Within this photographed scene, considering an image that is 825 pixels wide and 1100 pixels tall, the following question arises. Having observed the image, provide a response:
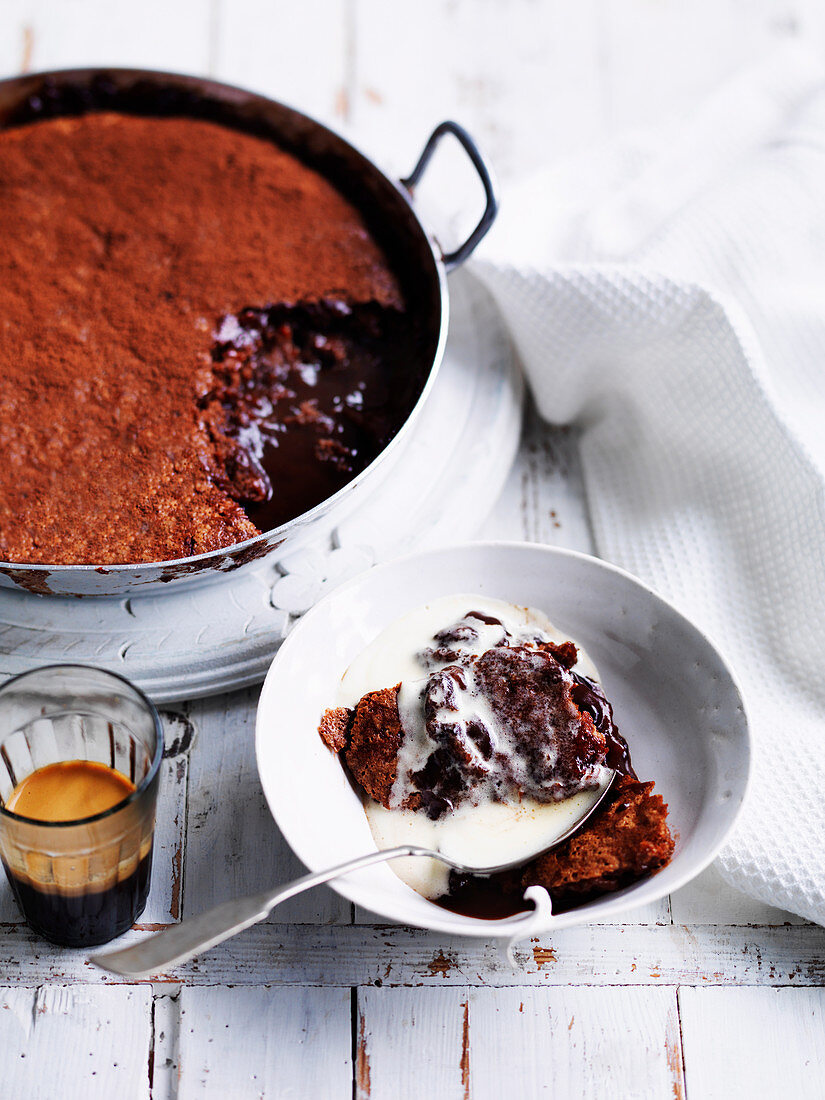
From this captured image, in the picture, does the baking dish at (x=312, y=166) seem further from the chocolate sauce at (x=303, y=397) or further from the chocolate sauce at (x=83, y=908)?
the chocolate sauce at (x=83, y=908)

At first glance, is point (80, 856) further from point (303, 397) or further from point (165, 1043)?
point (303, 397)

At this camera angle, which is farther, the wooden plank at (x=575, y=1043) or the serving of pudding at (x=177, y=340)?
the serving of pudding at (x=177, y=340)

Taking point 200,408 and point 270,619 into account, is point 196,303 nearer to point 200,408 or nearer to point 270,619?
point 200,408

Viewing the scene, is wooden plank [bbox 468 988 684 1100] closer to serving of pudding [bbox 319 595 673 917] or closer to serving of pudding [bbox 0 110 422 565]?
serving of pudding [bbox 319 595 673 917]

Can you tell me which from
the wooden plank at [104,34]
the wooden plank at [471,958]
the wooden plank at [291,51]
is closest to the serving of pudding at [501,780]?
the wooden plank at [471,958]

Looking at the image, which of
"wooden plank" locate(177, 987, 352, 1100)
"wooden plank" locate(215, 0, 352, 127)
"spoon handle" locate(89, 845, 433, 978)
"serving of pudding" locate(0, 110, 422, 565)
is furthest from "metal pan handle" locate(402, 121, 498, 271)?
"wooden plank" locate(177, 987, 352, 1100)

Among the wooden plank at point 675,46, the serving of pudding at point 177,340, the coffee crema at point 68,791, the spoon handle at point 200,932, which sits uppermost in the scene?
the wooden plank at point 675,46

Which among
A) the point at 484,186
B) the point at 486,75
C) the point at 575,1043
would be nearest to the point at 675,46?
the point at 486,75
